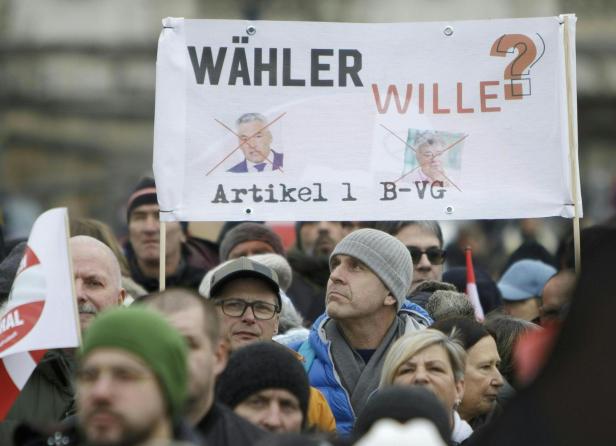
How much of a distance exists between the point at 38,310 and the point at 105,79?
42026mm

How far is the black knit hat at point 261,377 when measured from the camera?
7.43 meters

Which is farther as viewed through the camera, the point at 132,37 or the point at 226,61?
the point at 132,37

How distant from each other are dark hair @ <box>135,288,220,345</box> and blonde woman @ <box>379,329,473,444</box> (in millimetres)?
1247

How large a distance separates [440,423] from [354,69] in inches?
111

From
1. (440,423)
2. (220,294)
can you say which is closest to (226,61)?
(220,294)

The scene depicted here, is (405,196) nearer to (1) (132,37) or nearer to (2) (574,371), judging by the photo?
(2) (574,371)

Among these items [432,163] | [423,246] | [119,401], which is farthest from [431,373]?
[423,246]

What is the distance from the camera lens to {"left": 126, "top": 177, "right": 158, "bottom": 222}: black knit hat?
11398 millimetres

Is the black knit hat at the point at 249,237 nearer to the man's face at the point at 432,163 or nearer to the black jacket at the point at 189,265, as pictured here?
the black jacket at the point at 189,265

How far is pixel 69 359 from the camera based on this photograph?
821cm

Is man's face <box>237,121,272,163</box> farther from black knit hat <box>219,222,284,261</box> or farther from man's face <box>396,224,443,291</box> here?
black knit hat <box>219,222,284,261</box>

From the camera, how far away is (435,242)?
10.7 m

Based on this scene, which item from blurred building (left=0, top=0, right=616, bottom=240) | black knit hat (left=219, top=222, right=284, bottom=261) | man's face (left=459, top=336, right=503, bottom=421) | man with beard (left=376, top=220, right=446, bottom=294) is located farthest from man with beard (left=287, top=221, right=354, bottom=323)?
blurred building (left=0, top=0, right=616, bottom=240)

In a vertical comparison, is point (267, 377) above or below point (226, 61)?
below
